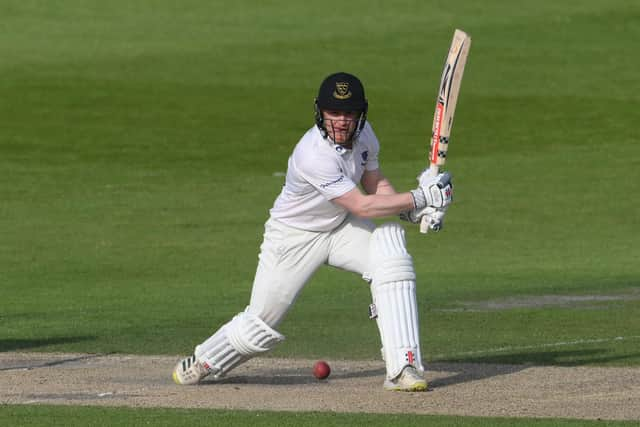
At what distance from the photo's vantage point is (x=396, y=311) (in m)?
9.24

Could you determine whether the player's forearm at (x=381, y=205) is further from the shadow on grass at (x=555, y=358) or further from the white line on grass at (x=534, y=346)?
the white line on grass at (x=534, y=346)

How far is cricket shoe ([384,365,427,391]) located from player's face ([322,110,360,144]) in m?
1.52

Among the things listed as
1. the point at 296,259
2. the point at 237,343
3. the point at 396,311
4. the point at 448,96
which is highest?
the point at 448,96

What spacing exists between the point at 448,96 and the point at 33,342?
4239 mm

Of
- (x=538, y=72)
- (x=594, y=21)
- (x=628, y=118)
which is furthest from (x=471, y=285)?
(x=594, y=21)

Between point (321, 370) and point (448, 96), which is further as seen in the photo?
point (448, 96)

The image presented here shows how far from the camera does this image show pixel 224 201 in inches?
942

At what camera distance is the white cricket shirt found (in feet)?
30.7

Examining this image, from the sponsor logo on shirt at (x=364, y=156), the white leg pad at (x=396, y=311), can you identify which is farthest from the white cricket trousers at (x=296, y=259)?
the sponsor logo on shirt at (x=364, y=156)

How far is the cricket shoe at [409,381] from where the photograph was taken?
9133 mm

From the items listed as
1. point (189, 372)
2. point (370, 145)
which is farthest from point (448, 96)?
point (189, 372)

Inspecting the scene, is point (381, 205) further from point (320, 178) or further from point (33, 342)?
point (33, 342)

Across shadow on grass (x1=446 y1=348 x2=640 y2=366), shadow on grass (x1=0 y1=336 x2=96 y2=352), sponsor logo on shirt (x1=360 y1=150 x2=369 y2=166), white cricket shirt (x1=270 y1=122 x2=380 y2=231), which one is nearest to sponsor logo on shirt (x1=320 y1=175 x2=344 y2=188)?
white cricket shirt (x1=270 y1=122 x2=380 y2=231)

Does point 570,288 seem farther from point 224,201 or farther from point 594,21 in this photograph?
point 594,21
